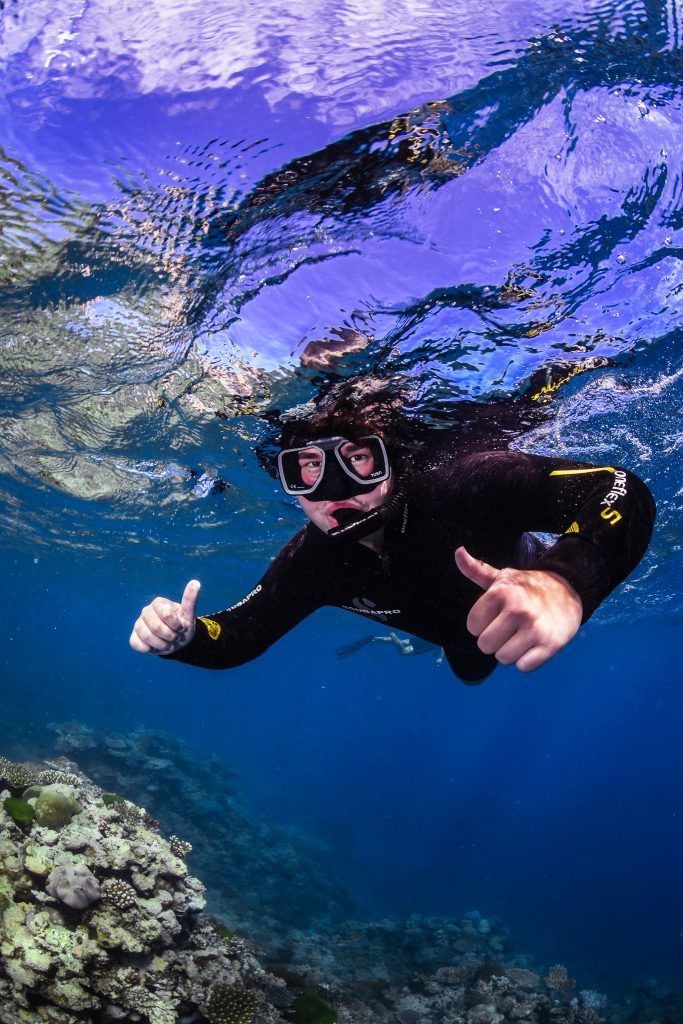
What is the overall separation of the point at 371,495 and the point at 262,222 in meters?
2.98

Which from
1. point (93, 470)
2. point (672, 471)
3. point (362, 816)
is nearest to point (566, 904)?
point (362, 816)

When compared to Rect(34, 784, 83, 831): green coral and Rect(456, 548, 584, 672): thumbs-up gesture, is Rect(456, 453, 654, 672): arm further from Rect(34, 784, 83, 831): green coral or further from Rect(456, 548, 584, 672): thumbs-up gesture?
Rect(34, 784, 83, 831): green coral

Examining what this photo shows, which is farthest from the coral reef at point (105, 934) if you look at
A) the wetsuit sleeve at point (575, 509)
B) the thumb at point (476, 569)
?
the thumb at point (476, 569)

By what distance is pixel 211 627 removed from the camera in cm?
500

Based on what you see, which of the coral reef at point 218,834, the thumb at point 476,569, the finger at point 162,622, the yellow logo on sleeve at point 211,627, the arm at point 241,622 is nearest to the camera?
the thumb at point 476,569

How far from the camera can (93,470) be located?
639 inches

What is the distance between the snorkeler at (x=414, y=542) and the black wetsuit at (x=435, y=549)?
11mm

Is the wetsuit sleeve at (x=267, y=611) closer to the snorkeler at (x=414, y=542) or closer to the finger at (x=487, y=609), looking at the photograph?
the snorkeler at (x=414, y=542)

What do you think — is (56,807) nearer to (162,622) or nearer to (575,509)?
(162,622)

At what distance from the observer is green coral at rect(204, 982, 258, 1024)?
5.82 m

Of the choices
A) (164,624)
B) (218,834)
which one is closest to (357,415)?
(164,624)

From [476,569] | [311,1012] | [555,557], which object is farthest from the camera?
[311,1012]

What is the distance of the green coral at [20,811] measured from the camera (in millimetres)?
6828

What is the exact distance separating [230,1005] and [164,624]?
15.3 ft
